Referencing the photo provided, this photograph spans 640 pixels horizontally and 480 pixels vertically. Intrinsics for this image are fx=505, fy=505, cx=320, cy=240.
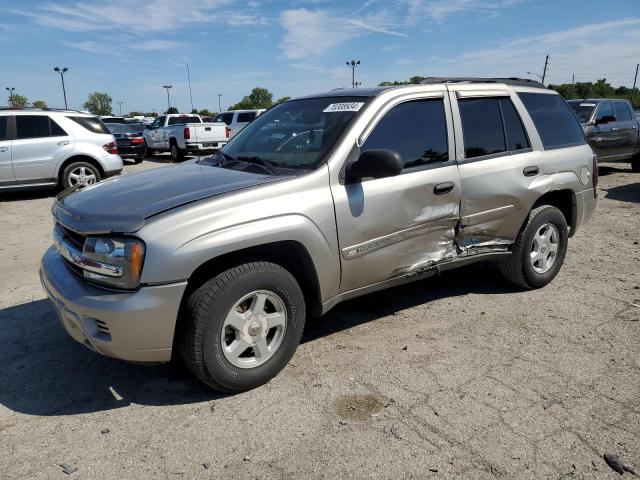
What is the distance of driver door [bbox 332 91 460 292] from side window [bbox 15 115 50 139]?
8.62 m

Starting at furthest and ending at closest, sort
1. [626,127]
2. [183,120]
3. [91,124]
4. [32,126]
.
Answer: [183,120]
[626,127]
[91,124]
[32,126]

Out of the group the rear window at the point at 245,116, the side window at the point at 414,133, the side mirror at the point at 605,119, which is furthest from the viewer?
the rear window at the point at 245,116

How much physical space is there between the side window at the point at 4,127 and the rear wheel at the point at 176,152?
837 centimetres

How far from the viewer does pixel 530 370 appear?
332 centimetres

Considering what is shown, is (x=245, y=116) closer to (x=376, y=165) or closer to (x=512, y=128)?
(x=512, y=128)

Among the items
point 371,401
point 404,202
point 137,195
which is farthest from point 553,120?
point 137,195

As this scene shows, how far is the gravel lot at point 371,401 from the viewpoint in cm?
248

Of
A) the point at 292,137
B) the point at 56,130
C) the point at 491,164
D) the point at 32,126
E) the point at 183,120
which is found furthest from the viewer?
the point at 183,120

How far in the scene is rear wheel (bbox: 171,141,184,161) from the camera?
1799 cm

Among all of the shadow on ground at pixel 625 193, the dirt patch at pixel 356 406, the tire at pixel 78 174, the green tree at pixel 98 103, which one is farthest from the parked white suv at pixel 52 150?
the green tree at pixel 98 103

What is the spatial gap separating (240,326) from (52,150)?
8.56 meters

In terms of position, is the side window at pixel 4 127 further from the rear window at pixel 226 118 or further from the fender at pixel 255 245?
the rear window at pixel 226 118

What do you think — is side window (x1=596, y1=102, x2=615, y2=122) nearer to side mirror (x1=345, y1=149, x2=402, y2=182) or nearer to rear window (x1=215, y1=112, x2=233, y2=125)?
side mirror (x1=345, y1=149, x2=402, y2=182)

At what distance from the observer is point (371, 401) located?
2.98 metres
